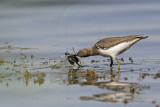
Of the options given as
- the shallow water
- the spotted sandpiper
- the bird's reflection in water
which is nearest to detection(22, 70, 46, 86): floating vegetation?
the shallow water

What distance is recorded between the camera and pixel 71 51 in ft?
47.9

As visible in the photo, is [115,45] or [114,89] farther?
[115,45]

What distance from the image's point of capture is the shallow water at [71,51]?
350 inches

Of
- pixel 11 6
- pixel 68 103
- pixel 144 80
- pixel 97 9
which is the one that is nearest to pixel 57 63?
pixel 144 80

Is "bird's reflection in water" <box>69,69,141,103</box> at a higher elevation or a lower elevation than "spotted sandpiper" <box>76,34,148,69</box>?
lower

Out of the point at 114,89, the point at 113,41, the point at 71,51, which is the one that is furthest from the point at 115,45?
the point at 114,89

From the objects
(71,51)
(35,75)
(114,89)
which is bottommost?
(114,89)

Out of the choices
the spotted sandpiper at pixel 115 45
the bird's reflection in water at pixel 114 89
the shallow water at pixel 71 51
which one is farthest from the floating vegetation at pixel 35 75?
the spotted sandpiper at pixel 115 45

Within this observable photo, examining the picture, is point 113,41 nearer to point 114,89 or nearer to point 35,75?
point 35,75

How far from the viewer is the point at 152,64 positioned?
12.9 metres

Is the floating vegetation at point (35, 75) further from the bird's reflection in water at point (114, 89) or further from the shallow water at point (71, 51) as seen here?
the bird's reflection in water at point (114, 89)

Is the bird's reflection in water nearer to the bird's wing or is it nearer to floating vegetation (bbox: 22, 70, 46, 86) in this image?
Result: floating vegetation (bbox: 22, 70, 46, 86)

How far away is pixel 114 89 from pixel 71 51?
5.46 metres

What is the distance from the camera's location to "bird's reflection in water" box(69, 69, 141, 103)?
8.55 metres
